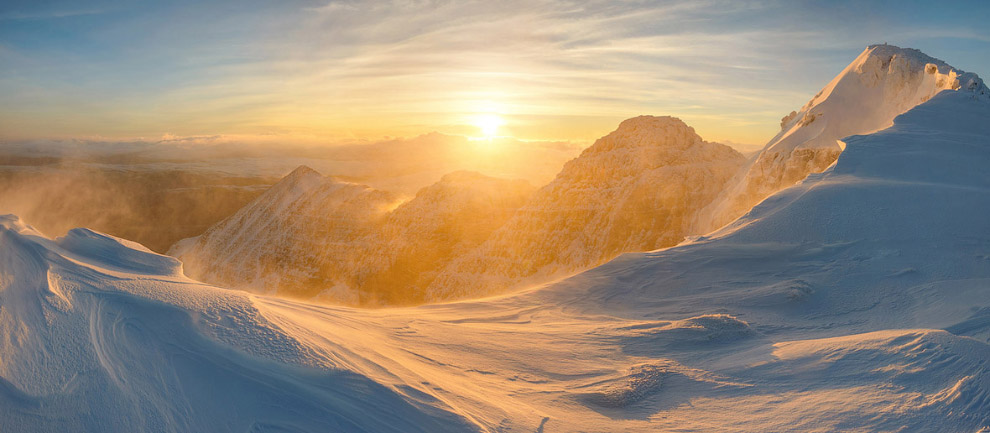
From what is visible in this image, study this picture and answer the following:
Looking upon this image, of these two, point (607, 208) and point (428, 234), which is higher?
point (607, 208)

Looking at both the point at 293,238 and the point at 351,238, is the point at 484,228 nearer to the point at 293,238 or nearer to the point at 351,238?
the point at 351,238

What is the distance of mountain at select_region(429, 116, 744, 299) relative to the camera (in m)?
30.3

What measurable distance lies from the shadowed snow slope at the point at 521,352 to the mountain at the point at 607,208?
20661 millimetres

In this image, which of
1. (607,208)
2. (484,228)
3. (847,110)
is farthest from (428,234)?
(847,110)

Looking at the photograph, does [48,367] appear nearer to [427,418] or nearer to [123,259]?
[123,259]

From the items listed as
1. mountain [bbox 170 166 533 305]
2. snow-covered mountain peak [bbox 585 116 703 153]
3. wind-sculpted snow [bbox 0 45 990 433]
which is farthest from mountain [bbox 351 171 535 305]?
wind-sculpted snow [bbox 0 45 990 433]

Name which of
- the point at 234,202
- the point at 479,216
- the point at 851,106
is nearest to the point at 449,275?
the point at 479,216

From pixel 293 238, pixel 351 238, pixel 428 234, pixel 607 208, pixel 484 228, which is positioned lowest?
pixel 293 238

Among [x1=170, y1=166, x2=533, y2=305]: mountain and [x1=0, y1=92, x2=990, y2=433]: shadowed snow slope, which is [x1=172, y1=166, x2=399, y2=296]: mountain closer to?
[x1=170, y1=166, x2=533, y2=305]: mountain

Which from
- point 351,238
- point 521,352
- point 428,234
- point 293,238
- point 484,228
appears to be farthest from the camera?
point 293,238

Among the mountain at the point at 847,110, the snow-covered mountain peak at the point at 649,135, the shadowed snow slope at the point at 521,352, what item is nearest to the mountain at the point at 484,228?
the snow-covered mountain peak at the point at 649,135

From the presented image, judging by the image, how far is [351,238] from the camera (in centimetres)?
4147

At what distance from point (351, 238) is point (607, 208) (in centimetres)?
2138

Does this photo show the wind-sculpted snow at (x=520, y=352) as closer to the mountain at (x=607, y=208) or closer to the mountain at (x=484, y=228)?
the mountain at (x=607, y=208)
